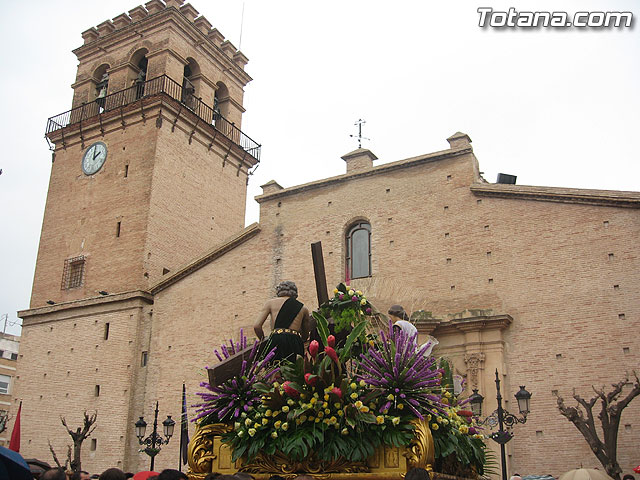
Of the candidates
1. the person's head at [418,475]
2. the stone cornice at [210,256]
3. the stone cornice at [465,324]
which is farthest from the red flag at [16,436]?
the person's head at [418,475]

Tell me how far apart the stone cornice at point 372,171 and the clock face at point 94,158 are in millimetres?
7455

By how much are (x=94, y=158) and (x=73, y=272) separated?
4.52 meters

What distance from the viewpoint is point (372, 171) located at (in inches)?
791

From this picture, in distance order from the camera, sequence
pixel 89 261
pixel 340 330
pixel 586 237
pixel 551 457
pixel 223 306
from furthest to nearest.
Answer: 1. pixel 89 261
2. pixel 223 306
3. pixel 586 237
4. pixel 551 457
5. pixel 340 330

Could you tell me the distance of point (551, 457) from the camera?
14766 millimetres

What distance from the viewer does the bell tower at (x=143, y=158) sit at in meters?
23.8

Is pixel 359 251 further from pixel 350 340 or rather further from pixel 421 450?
pixel 421 450

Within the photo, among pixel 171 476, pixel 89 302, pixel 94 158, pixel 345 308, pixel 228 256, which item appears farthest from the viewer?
pixel 94 158

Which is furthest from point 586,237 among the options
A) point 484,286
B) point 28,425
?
point 28,425

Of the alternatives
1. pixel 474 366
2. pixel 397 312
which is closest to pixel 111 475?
pixel 397 312

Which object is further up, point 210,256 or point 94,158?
point 94,158

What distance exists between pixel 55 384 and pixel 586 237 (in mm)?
17428

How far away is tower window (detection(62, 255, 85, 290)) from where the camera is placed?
24438mm

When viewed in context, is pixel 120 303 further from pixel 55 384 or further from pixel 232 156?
pixel 232 156
